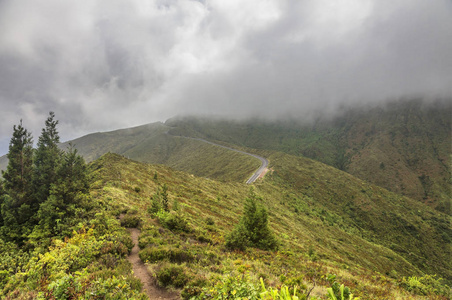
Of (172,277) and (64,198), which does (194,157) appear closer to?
(64,198)

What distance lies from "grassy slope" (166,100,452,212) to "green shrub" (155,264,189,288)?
119 metres

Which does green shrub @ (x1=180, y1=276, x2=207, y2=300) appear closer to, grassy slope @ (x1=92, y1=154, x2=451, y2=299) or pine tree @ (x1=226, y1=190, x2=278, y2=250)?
grassy slope @ (x1=92, y1=154, x2=451, y2=299)

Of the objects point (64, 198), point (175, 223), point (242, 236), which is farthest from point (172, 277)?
point (64, 198)

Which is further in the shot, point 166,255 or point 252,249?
point 252,249

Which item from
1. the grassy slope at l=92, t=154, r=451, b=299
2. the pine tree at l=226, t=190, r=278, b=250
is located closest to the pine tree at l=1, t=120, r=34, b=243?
the grassy slope at l=92, t=154, r=451, b=299

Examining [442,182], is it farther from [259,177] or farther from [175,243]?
[175,243]

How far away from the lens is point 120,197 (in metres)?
19.0

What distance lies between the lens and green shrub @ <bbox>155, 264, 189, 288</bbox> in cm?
641

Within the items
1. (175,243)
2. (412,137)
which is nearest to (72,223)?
(175,243)

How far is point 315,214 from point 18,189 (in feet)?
165

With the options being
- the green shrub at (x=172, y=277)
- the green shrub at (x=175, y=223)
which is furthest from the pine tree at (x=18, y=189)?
the green shrub at (x=172, y=277)

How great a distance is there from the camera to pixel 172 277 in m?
6.55

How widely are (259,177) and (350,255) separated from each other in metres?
34.1

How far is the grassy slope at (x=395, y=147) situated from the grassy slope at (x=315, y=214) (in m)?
53.3
